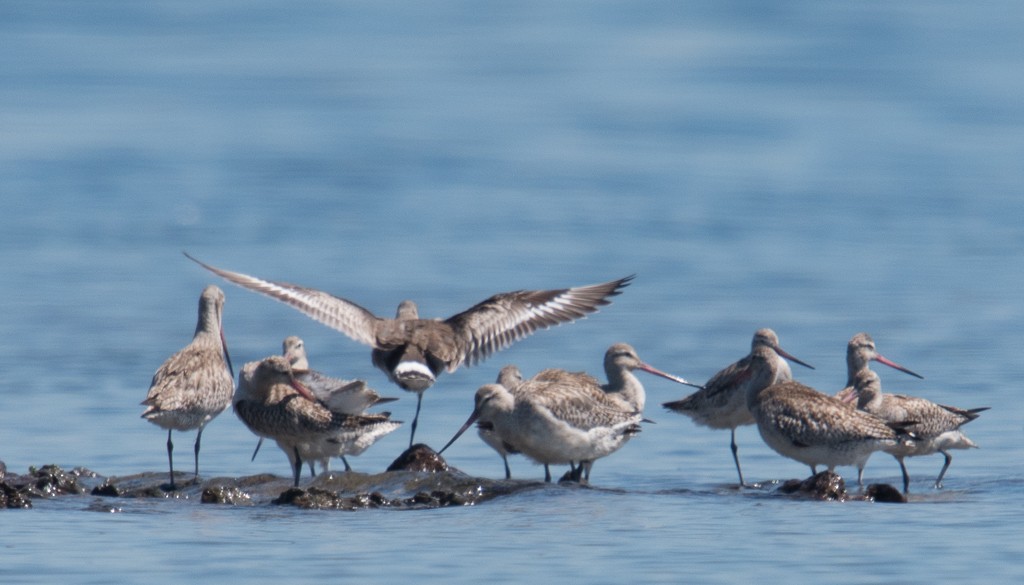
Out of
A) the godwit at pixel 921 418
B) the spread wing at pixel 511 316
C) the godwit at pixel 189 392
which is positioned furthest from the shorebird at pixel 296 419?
the godwit at pixel 921 418

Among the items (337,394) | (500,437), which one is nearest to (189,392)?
(337,394)

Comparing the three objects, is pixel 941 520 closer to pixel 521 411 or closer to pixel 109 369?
pixel 521 411

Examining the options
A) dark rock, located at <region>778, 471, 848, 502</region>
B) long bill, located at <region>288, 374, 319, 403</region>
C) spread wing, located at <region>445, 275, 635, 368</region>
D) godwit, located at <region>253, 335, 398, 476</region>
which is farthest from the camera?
spread wing, located at <region>445, 275, 635, 368</region>

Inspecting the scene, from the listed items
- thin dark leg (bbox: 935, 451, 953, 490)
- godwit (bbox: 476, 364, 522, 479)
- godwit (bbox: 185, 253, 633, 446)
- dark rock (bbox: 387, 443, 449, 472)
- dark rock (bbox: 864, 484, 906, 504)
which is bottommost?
dark rock (bbox: 864, 484, 906, 504)

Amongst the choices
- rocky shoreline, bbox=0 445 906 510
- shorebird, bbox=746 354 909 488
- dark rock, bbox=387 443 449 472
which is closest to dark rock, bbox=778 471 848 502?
rocky shoreline, bbox=0 445 906 510

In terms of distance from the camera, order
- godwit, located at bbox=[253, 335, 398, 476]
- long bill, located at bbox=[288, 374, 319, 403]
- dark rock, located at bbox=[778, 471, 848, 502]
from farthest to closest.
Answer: godwit, located at bbox=[253, 335, 398, 476] → long bill, located at bbox=[288, 374, 319, 403] → dark rock, located at bbox=[778, 471, 848, 502]

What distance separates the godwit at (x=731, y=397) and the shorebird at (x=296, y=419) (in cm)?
222

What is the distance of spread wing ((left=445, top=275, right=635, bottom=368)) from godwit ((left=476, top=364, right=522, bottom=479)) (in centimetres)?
57

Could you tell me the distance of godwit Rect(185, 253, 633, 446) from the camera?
13.4m

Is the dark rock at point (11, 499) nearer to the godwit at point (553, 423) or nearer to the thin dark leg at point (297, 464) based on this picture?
the thin dark leg at point (297, 464)

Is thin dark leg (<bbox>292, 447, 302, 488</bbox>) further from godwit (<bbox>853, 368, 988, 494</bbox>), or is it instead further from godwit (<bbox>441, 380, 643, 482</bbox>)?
godwit (<bbox>853, 368, 988, 494</bbox>)

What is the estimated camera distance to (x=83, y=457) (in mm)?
13195

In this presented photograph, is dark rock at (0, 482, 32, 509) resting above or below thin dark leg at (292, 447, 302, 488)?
below

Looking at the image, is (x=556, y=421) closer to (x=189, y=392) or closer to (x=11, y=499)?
(x=189, y=392)
